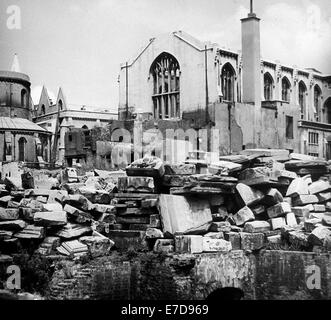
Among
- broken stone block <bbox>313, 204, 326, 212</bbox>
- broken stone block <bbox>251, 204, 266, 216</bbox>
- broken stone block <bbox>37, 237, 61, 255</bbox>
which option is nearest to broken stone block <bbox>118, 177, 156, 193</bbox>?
broken stone block <bbox>37, 237, 61, 255</bbox>

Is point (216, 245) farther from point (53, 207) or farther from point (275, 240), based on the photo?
point (53, 207)

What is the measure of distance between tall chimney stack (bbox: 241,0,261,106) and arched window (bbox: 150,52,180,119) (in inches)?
140

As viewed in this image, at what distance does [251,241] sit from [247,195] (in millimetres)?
1146

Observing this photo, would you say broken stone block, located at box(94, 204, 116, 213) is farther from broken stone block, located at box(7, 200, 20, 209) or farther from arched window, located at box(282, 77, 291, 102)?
arched window, located at box(282, 77, 291, 102)

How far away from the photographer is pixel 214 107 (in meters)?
20.8

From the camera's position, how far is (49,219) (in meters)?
10.3

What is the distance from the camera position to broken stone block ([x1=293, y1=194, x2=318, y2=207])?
11.7 metres

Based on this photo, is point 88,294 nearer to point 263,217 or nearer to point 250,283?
point 250,283

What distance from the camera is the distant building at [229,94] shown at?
20.8 meters

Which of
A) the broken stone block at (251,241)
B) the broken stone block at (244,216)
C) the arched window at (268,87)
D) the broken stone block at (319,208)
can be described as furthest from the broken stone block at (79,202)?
the arched window at (268,87)

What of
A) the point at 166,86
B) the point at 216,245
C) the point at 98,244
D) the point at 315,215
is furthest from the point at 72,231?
the point at 166,86

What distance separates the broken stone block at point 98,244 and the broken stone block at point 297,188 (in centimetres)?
434

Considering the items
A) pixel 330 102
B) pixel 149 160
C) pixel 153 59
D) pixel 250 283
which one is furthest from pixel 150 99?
pixel 250 283
